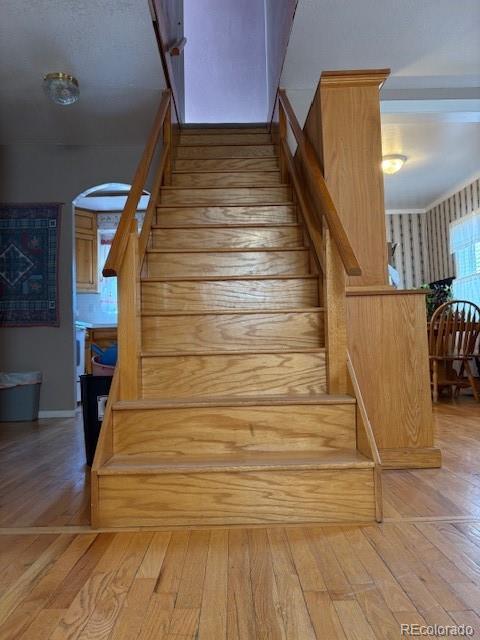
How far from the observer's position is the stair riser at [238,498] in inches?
63.3

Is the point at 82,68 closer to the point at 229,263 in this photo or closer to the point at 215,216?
the point at 215,216

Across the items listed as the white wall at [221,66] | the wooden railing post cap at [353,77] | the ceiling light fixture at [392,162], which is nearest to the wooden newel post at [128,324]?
the wooden railing post cap at [353,77]

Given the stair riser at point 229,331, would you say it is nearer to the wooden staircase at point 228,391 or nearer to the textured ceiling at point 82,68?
the wooden staircase at point 228,391

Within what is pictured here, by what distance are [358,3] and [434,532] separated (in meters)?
3.00

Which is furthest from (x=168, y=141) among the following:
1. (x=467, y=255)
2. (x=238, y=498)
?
(x=467, y=255)

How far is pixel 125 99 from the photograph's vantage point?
3.82 m

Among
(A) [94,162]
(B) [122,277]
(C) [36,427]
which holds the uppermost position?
(A) [94,162]

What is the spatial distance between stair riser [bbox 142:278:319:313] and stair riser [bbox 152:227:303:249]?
0.51 metres

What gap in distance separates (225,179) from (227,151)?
2.52 feet

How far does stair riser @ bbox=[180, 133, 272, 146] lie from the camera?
4637 millimetres

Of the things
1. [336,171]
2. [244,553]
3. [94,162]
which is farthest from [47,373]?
[244,553]

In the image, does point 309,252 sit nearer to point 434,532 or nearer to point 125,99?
point 434,532

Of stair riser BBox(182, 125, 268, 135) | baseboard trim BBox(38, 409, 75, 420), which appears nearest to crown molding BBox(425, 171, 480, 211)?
stair riser BBox(182, 125, 268, 135)

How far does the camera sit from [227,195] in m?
3.61
